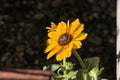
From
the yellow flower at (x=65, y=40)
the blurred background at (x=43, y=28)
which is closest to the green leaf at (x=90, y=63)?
the yellow flower at (x=65, y=40)

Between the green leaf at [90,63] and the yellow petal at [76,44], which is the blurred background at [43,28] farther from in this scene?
the yellow petal at [76,44]

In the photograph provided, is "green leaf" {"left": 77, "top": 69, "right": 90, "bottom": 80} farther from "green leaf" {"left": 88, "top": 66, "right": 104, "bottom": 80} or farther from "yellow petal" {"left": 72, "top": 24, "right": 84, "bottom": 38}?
"yellow petal" {"left": 72, "top": 24, "right": 84, "bottom": 38}

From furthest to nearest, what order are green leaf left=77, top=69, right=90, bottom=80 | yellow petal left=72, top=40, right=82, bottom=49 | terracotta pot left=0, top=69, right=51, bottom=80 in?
terracotta pot left=0, top=69, right=51, bottom=80
green leaf left=77, top=69, right=90, bottom=80
yellow petal left=72, top=40, right=82, bottom=49

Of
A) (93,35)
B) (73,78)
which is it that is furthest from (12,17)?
(73,78)

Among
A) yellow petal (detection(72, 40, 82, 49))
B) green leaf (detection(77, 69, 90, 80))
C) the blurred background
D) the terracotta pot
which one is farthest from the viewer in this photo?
the blurred background

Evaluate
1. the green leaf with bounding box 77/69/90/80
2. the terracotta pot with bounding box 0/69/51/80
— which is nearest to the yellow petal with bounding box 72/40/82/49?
the green leaf with bounding box 77/69/90/80

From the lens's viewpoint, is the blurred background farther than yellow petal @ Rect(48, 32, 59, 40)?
Yes
